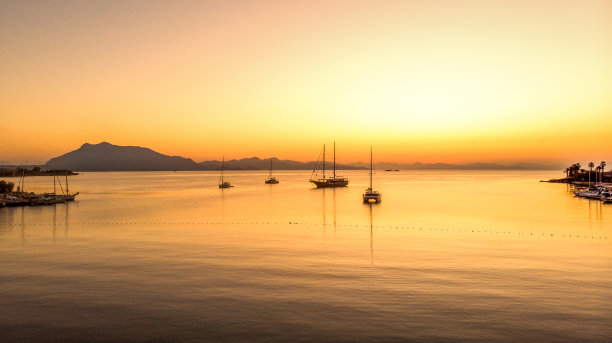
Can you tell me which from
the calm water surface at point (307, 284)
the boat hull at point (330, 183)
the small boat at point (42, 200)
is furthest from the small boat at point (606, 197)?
the small boat at point (42, 200)

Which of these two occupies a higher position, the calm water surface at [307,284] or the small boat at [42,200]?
the small boat at [42,200]

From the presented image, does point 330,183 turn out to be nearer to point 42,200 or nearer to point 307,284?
point 42,200

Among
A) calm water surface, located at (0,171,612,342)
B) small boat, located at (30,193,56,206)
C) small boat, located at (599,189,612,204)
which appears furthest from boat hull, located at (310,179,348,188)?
calm water surface, located at (0,171,612,342)

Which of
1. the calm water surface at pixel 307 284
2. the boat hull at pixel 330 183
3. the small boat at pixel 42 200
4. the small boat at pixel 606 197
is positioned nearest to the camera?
the calm water surface at pixel 307 284

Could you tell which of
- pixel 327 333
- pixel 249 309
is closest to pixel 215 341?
pixel 249 309

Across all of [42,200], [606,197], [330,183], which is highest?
[330,183]

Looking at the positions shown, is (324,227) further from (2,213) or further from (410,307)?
(2,213)

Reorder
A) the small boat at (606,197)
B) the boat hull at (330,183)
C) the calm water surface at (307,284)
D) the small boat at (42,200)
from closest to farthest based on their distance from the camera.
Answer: the calm water surface at (307,284)
the small boat at (42,200)
the small boat at (606,197)
the boat hull at (330,183)

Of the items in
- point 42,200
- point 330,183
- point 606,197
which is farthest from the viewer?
point 330,183

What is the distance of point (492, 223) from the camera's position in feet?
147

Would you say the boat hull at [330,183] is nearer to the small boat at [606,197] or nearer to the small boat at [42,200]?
the small boat at [606,197]

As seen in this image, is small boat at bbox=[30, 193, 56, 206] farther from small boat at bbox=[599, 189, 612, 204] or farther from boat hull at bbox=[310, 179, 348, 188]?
small boat at bbox=[599, 189, 612, 204]

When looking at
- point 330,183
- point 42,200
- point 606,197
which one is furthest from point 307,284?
point 330,183

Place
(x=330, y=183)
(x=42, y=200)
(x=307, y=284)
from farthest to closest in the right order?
(x=330, y=183) < (x=42, y=200) < (x=307, y=284)
